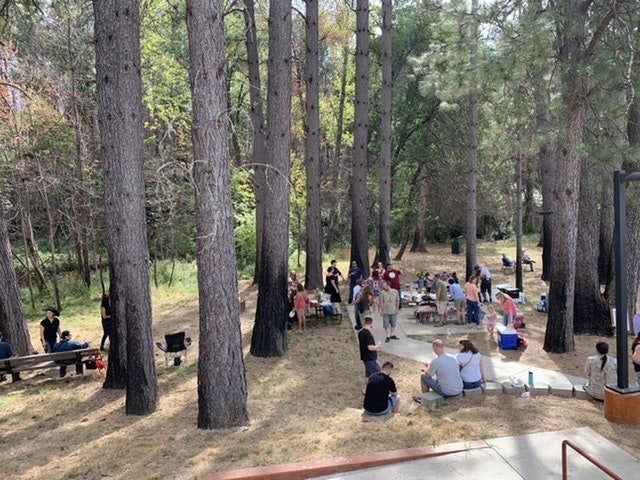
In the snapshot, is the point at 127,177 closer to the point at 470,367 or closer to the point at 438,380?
the point at 438,380

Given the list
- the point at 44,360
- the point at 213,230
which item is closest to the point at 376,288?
the point at 44,360

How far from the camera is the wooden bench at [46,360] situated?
10.3 meters

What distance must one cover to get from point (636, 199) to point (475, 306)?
15.3 feet

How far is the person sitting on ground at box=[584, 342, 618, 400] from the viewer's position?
779 cm

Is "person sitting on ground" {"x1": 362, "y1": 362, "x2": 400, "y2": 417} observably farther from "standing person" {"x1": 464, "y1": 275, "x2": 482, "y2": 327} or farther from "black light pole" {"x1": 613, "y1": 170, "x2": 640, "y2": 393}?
"standing person" {"x1": 464, "y1": 275, "x2": 482, "y2": 327}

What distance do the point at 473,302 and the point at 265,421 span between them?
309 inches

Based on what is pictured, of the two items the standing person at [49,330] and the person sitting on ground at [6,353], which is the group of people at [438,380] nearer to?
the standing person at [49,330]

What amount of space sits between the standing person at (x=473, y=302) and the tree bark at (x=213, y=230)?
311 inches

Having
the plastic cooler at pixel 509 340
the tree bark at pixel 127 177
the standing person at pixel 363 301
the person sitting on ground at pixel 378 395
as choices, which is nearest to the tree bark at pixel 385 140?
the standing person at pixel 363 301

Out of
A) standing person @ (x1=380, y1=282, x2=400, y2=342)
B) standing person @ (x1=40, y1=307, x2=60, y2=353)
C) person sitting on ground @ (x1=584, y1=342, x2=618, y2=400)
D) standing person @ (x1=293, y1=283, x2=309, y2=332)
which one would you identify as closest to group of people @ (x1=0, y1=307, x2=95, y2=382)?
standing person @ (x1=40, y1=307, x2=60, y2=353)

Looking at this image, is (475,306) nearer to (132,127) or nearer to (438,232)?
(132,127)

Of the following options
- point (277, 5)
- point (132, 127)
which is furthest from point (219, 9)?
point (277, 5)

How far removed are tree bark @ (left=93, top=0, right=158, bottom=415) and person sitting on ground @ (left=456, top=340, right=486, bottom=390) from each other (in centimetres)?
522

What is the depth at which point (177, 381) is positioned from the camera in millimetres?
10141
